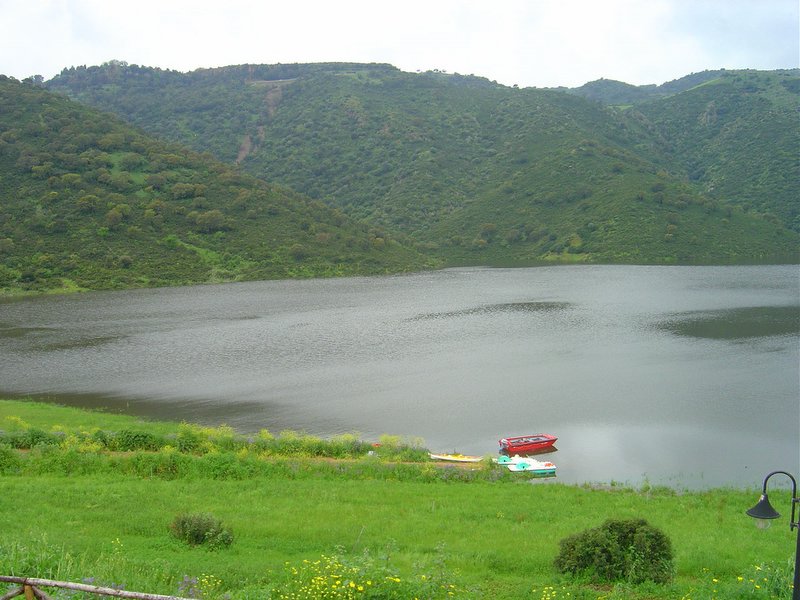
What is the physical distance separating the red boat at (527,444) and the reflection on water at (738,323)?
25133mm

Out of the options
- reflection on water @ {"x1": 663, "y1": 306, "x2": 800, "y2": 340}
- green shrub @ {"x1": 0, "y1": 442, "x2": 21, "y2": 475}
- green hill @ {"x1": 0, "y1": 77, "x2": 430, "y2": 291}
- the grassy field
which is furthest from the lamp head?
green hill @ {"x1": 0, "y1": 77, "x2": 430, "y2": 291}

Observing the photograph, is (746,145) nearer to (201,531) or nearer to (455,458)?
(455,458)

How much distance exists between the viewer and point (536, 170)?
497 ft

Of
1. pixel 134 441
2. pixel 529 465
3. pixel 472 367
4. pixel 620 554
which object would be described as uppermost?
pixel 620 554

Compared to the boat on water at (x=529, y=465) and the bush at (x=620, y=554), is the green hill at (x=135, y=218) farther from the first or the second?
the bush at (x=620, y=554)

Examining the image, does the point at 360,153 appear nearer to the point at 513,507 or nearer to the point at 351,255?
the point at 351,255

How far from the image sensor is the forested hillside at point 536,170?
398ft

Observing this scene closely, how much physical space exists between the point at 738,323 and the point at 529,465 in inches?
1376

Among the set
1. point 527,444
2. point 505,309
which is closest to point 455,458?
point 527,444

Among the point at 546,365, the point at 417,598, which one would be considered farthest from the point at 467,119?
the point at 417,598

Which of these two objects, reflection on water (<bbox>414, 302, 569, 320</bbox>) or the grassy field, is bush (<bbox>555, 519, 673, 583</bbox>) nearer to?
the grassy field

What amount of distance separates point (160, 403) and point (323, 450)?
13.9 m

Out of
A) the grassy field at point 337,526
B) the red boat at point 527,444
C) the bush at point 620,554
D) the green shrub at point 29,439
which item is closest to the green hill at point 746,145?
the red boat at point 527,444

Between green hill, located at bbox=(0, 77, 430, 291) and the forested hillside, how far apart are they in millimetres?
29717
